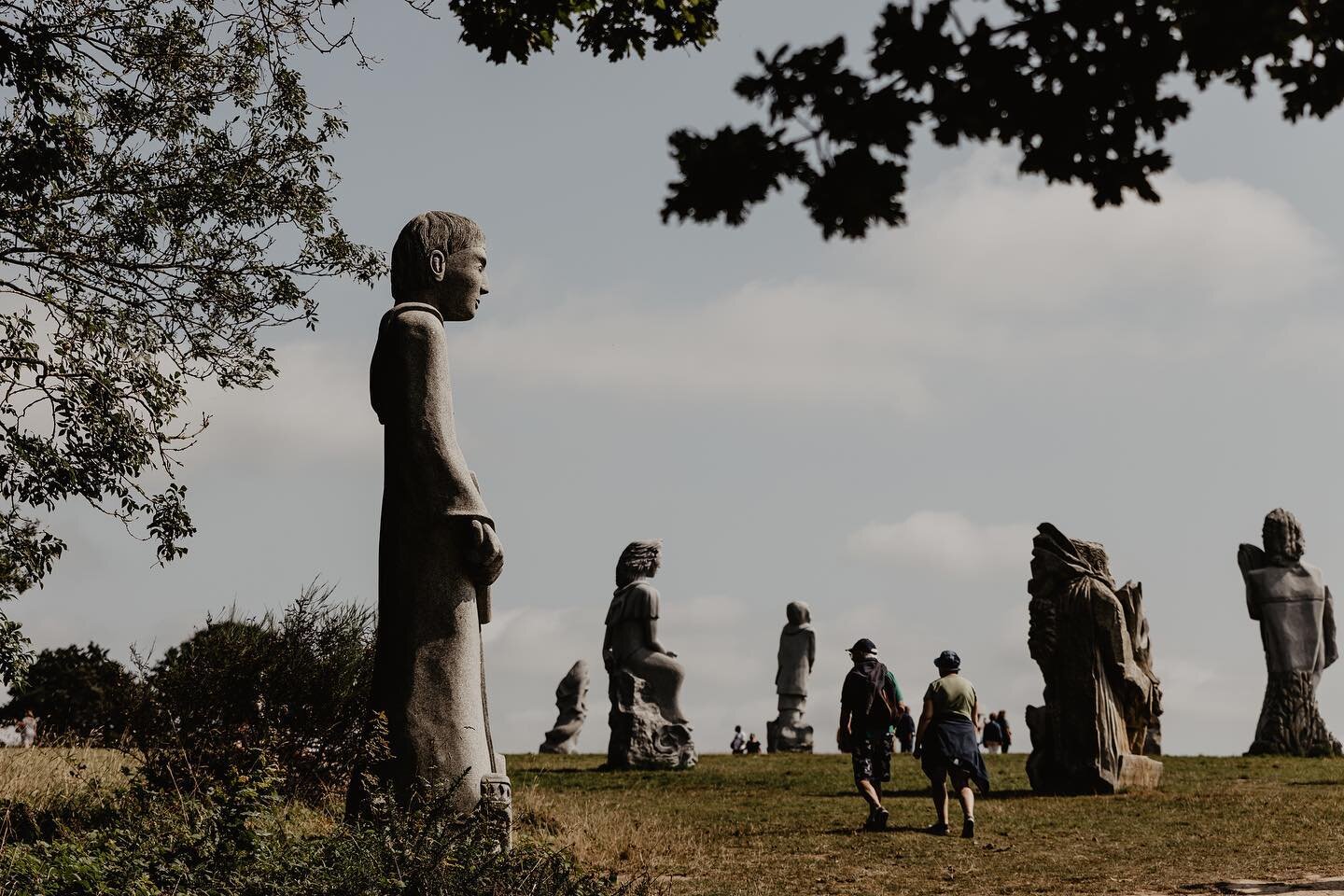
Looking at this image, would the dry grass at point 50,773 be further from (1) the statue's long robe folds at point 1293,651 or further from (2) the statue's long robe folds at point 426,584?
(1) the statue's long robe folds at point 1293,651

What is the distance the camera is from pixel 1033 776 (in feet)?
Answer: 57.5

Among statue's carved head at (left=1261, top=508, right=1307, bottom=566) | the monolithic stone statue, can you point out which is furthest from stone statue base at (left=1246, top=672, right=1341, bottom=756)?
the monolithic stone statue

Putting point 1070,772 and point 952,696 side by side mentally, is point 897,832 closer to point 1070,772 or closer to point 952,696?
point 952,696

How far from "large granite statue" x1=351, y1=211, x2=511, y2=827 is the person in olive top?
217 inches

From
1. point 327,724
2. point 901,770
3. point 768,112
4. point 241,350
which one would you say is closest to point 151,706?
point 327,724

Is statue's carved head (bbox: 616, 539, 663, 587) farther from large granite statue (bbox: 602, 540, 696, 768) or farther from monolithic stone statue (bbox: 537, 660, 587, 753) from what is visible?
monolithic stone statue (bbox: 537, 660, 587, 753)

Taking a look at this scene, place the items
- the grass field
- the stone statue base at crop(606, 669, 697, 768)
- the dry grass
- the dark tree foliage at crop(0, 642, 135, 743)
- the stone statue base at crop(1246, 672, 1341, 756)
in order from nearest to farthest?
the grass field < the dry grass < the stone statue base at crop(606, 669, 697, 768) < the stone statue base at crop(1246, 672, 1341, 756) < the dark tree foliage at crop(0, 642, 135, 743)

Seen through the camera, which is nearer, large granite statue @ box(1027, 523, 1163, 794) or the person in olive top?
the person in olive top

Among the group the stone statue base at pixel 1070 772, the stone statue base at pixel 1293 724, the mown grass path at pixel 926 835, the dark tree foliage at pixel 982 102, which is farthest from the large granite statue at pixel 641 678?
the dark tree foliage at pixel 982 102

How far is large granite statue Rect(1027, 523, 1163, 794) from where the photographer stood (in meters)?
16.9

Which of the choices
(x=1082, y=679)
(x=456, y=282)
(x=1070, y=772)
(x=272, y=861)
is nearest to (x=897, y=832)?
(x=1070, y=772)

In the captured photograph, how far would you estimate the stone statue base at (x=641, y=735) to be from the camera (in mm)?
21859

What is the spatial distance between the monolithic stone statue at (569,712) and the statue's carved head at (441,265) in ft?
73.8

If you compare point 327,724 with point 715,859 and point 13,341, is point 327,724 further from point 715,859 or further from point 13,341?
point 13,341
